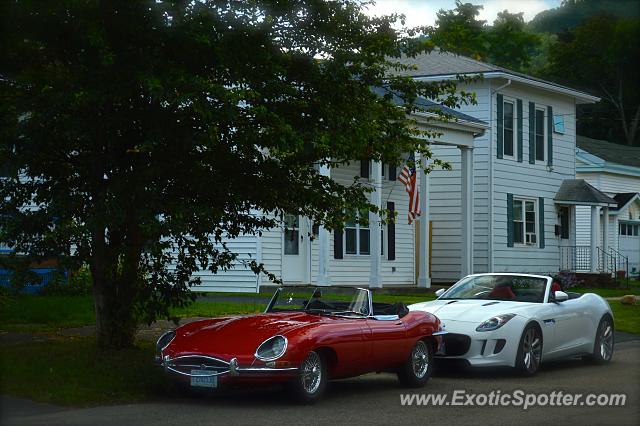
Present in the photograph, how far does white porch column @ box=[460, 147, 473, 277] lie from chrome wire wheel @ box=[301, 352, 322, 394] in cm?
2089

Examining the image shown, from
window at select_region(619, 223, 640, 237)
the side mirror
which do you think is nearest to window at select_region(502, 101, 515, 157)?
window at select_region(619, 223, 640, 237)

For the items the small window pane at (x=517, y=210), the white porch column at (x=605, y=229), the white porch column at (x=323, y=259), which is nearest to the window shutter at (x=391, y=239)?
the small window pane at (x=517, y=210)

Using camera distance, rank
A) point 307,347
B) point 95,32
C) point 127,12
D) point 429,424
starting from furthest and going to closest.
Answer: point 127,12 → point 95,32 → point 307,347 → point 429,424

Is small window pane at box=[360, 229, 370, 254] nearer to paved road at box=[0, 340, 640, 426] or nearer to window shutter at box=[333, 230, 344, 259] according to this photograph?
window shutter at box=[333, 230, 344, 259]

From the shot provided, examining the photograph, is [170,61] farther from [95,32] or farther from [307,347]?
[307,347]

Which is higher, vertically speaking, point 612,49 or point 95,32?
point 95,32

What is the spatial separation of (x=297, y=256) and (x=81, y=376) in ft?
59.2

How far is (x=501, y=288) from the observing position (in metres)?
14.1

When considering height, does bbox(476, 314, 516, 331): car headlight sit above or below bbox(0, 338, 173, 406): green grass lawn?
above

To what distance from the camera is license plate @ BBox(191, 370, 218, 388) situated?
31.6 ft

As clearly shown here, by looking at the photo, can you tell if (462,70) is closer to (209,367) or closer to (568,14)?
(209,367)

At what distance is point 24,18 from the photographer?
1136cm

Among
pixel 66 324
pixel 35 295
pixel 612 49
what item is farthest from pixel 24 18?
pixel 35 295

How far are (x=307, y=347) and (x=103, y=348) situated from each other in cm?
375
